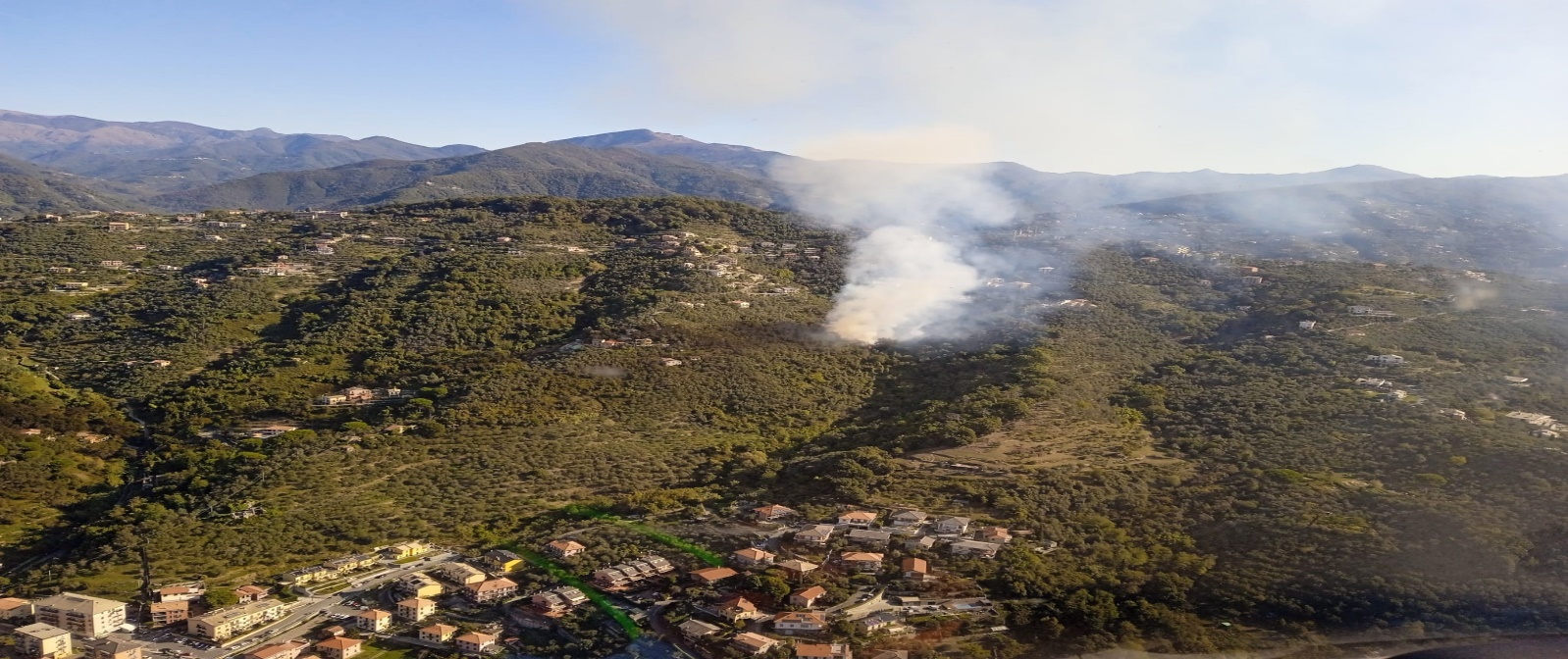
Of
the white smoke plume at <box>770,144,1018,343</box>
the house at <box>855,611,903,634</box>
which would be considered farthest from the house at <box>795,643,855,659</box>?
the white smoke plume at <box>770,144,1018,343</box>

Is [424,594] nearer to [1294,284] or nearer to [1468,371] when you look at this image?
[1468,371]

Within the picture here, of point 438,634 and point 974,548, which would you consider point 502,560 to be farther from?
point 974,548

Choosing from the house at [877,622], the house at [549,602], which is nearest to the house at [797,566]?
the house at [877,622]

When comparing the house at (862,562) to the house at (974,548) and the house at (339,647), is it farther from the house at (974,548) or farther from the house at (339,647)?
the house at (339,647)

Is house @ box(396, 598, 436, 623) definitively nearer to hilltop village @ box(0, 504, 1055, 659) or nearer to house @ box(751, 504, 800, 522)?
hilltop village @ box(0, 504, 1055, 659)

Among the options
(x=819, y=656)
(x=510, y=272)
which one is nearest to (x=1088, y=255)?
(x=510, y=272)
